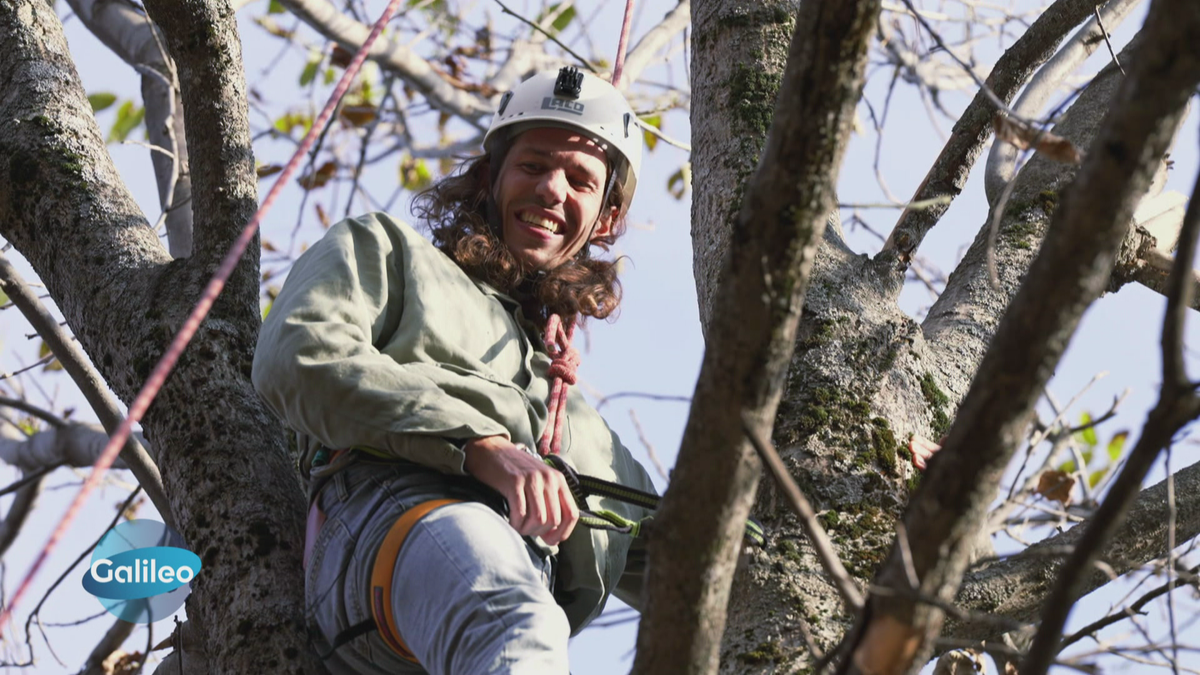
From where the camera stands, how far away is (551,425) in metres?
2.16

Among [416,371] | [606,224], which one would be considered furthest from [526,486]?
[606,224]

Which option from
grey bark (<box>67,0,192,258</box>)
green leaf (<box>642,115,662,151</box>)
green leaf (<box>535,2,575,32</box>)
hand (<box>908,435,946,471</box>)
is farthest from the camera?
green leaf (<box>535,2,575,32</box>)

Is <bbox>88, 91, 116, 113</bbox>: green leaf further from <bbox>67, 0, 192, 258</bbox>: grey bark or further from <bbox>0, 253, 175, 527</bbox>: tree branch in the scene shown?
<bbox>0, 253, 175, 527</bbox>: tree branch

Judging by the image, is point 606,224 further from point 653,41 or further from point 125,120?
point 125,120

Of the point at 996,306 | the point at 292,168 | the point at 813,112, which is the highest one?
the point at 996,306

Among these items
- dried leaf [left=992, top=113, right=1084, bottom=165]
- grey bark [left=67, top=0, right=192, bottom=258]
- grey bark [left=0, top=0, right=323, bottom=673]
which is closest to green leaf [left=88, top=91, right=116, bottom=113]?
grey bark [left=67, top=0, right=192, bottom=258]

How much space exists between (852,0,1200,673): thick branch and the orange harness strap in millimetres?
857

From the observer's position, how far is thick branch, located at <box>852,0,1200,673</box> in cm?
92

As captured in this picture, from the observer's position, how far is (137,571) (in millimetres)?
1780

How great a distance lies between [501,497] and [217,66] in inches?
41.1

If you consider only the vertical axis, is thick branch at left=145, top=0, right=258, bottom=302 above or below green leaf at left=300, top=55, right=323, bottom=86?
below

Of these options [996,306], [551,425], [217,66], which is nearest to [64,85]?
[217,66]

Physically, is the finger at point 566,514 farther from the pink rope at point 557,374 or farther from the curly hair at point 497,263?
the curly hair at point 497,263

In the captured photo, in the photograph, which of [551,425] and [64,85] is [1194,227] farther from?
[64,85]
